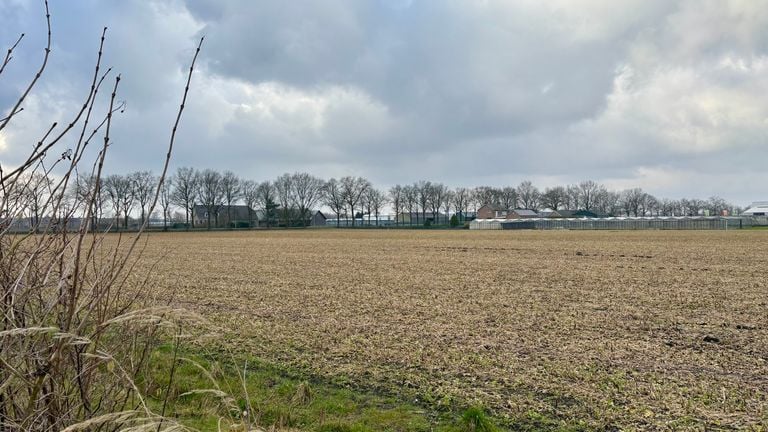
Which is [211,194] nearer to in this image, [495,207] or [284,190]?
[284,190]

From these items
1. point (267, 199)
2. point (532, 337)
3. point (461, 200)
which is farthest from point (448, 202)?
point (532, 337)

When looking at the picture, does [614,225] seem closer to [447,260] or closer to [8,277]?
[447,260]

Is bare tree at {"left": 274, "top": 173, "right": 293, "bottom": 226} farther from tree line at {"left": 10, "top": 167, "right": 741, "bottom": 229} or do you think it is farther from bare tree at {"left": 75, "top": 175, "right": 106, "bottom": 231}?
bare tree at {"left": 75, "top": 175, "right": 106, "bottom": 231}

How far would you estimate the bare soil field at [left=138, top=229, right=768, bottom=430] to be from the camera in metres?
6.27

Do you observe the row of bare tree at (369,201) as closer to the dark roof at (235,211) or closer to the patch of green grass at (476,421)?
the dark roof at (235,211)

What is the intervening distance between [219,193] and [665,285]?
119 meters

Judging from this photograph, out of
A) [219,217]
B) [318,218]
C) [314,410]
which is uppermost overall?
[219,217]

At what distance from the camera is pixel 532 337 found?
9555 mm

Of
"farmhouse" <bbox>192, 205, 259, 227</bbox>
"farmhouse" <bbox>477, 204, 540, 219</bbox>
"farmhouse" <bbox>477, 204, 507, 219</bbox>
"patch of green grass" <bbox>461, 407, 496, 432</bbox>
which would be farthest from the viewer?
"farmhouse" <bbox>477, 204, 540, 219</bbox>

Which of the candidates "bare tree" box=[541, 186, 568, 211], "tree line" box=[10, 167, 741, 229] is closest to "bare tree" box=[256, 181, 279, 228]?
"tree line" box=[10, 167, 741, 229]

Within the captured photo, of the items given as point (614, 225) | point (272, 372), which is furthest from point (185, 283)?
point (614, 225)

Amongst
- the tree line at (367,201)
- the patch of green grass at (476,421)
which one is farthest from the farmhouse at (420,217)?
the patch of green grass at (476,421)

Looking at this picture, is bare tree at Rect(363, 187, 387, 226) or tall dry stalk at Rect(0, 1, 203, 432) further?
bare tree at Rect(363, 187, 387, 226)

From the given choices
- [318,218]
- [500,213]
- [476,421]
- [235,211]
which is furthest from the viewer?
[318,218]
